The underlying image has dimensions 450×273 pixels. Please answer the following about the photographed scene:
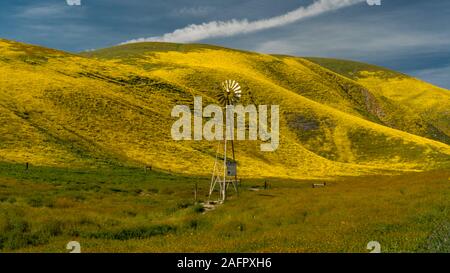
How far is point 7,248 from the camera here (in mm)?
22359

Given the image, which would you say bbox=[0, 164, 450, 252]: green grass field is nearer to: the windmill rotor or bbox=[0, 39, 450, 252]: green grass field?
bbox=[0, 39, 450, 252]: green grass field

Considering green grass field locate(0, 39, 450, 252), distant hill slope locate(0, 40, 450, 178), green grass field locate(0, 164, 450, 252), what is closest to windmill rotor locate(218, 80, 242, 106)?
green grass field locate(0, 39, 450, 252)

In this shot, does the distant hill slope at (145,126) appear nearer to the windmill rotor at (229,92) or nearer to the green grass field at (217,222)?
the windmill rotor at (229,92)

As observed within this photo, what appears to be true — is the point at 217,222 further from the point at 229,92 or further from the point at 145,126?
the point at 145,126

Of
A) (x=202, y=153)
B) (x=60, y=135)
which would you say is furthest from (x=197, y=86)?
(x=60, y=135)

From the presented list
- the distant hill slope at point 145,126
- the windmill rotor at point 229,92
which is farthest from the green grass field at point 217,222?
the distant hill slope at point 145,126

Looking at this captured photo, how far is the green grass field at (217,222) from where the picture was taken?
1759cm

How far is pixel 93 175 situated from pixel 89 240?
130ft

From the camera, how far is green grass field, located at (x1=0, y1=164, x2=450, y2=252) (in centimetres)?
1759

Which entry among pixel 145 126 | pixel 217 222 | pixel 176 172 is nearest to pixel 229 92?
pixel 217 222

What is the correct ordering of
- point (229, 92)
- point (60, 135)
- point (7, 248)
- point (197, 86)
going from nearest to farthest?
point (7, 248), point (229, 92), point (60, 135), point (197, 86)

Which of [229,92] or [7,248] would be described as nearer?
[7,248]

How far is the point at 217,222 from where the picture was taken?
101 ft

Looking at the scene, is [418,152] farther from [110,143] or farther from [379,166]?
[110,143]
